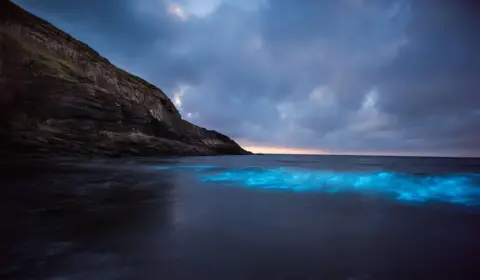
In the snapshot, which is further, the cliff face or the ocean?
the cliff face

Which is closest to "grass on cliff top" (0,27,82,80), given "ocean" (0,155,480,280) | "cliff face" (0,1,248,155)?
"cliff face" (0,1,248,155)

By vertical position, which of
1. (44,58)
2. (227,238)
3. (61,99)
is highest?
(44,58)

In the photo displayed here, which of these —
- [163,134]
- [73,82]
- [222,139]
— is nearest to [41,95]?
[73,82]

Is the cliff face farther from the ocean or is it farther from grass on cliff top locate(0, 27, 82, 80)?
the ocean

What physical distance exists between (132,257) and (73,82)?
4659cm

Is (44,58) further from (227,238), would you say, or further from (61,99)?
(227,238)

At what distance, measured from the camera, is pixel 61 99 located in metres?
39.2

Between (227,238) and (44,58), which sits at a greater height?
(44,58)

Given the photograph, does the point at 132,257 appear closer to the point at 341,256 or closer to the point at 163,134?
the point at 341,256

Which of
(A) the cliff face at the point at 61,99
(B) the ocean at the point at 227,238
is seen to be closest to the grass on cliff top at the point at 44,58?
(A) the cliff face at the point at 61,99

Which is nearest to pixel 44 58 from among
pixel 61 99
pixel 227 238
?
pixel 61 99

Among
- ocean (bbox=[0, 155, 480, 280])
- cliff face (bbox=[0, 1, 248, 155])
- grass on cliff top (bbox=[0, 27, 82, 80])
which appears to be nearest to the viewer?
ocean (bbox=[0, 155, 480, 280])

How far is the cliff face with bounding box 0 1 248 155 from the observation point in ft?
111

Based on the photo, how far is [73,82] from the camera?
136 ft
